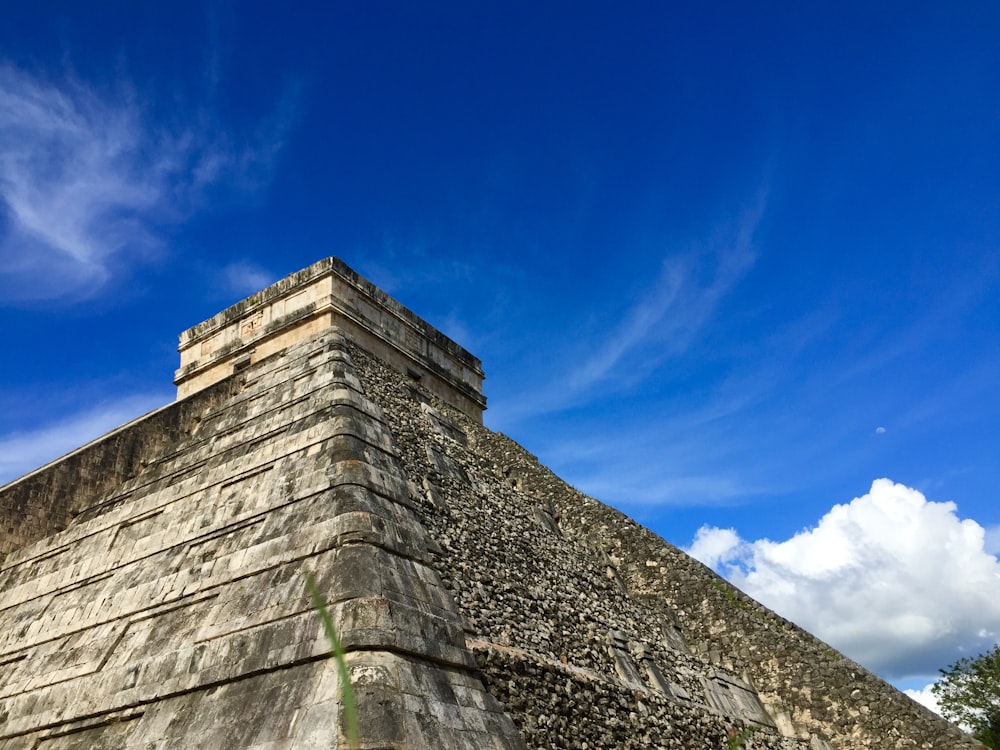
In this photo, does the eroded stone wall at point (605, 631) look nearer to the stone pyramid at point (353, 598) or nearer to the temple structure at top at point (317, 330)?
the stone pyramid at point (353, 598)

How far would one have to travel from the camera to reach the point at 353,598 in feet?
15.6

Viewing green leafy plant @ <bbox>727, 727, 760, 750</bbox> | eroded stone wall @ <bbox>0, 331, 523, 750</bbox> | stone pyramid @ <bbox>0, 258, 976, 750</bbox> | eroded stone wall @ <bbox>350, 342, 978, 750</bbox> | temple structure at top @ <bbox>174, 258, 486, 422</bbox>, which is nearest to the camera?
eroded stone wall @ <bbox>0, 331, 523, 750</bbox>

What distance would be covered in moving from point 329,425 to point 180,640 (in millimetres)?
2437

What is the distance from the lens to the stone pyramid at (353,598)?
4.64 m

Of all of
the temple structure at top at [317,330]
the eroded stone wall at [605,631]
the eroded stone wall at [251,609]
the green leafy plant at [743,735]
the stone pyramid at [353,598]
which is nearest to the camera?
the eroded stone wall at [251,609]

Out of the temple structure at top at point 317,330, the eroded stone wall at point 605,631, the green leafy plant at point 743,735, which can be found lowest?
the green leafy plant at point 743,735

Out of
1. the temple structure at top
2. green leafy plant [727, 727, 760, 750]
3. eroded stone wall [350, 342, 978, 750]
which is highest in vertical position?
the temple structure at top

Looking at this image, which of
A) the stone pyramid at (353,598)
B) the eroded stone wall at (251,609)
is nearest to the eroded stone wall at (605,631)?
the stone pyramid at (353,598)

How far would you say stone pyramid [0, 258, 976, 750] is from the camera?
183 inches

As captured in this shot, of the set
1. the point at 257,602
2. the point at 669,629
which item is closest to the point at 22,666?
the point at 257,602

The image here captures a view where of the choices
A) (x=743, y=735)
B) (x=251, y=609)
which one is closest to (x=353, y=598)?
(x=251, y=609)

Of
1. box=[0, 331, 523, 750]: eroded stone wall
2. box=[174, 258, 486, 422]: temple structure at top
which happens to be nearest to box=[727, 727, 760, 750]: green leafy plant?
box=[0, 331, 523, 750]: eroded stone wall

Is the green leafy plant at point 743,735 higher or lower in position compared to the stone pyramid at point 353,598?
lower

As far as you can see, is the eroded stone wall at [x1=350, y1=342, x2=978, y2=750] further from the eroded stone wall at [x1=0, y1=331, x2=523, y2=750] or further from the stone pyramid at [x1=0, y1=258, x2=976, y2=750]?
the eroded stone wall at [x1=0, y1=331, x2=523, y2=750]
